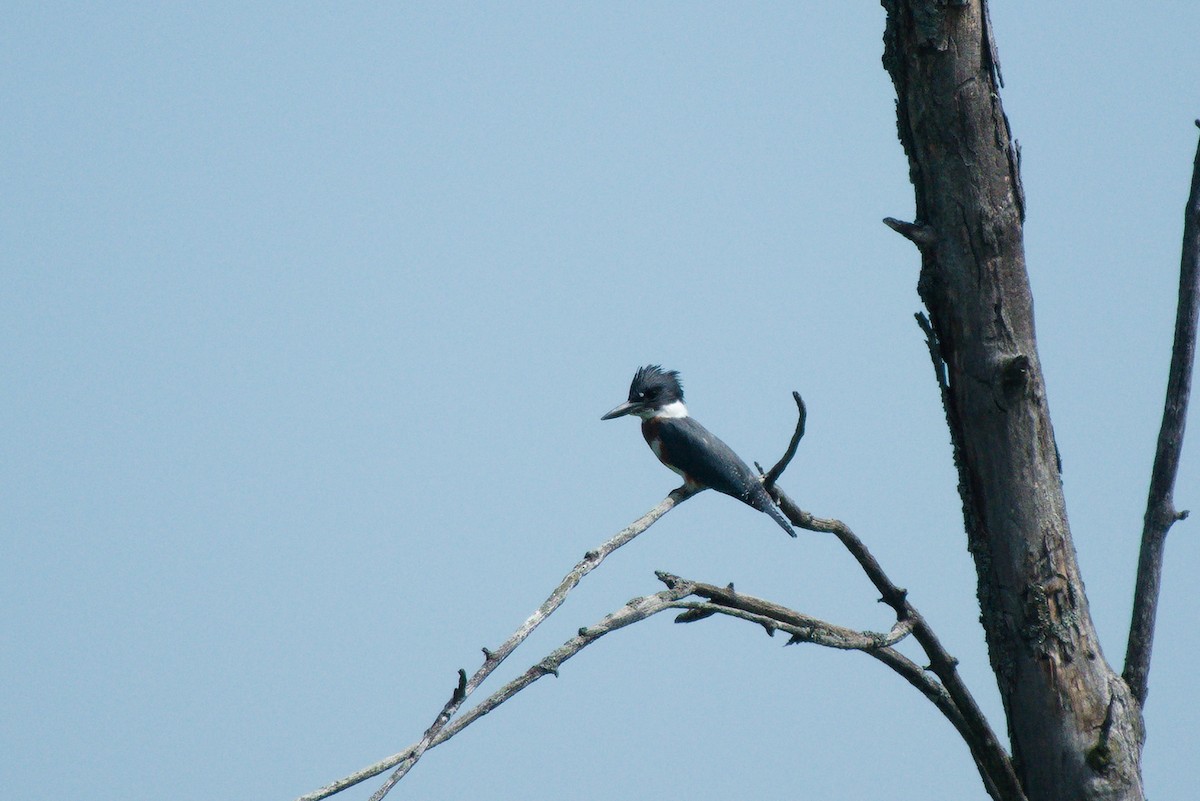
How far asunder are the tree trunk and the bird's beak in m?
4.29

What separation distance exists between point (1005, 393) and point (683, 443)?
3973 millimetres

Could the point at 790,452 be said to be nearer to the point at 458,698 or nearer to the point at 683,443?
the point at 458,698

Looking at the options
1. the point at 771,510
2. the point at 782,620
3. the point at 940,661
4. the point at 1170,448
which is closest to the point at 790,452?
the point at 782,620

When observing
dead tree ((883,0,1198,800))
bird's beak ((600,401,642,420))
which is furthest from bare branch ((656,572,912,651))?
bird's beak ((600,401,642,420))

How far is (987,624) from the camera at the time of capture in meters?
3.43

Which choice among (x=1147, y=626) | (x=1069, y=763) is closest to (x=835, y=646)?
(x=1069, y=763)

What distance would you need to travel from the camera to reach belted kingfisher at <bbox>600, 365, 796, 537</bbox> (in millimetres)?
6941

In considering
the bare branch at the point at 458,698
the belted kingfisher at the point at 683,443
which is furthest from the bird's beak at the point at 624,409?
the bare branch at the point at 458,698

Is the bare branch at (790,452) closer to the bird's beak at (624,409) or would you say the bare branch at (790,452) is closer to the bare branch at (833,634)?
the bare branch at (833,634)

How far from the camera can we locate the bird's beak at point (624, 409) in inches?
300

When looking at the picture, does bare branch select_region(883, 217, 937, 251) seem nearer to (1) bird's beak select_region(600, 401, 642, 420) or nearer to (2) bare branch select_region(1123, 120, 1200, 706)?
(2) bare branch select_region(1123, 120, 1200, 706)

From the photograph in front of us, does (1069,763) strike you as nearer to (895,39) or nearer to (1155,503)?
(1155,503)

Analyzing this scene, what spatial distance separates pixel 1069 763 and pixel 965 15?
199 centimetres

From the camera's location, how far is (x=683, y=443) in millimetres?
7230
